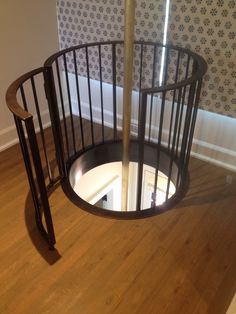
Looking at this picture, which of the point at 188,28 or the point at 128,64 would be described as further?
the point at 188,28

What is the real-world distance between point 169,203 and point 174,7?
1431mm

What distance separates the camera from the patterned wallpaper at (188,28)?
203 cm

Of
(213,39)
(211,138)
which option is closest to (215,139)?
(211,138)

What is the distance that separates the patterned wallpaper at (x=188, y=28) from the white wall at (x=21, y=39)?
0.20m

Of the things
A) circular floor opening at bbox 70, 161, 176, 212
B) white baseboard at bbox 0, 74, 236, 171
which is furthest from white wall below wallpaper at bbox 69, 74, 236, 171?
circular floor opening at bbox 70, 161, 176, 212

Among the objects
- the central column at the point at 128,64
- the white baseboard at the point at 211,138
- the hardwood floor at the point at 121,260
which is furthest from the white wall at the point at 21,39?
the central column at the point at 128,64

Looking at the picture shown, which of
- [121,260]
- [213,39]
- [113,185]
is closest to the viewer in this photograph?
[121,260]

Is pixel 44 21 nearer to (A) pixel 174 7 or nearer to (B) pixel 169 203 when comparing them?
(A) pixel 174 7

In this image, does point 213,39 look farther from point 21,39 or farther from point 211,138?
point 21,39

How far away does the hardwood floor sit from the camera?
1534 millimetres

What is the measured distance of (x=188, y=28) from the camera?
216 cm

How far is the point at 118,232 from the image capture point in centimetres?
190

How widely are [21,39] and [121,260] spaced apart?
2.02m

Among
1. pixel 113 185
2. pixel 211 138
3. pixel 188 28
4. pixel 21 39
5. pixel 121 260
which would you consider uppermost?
pixel 188 28
